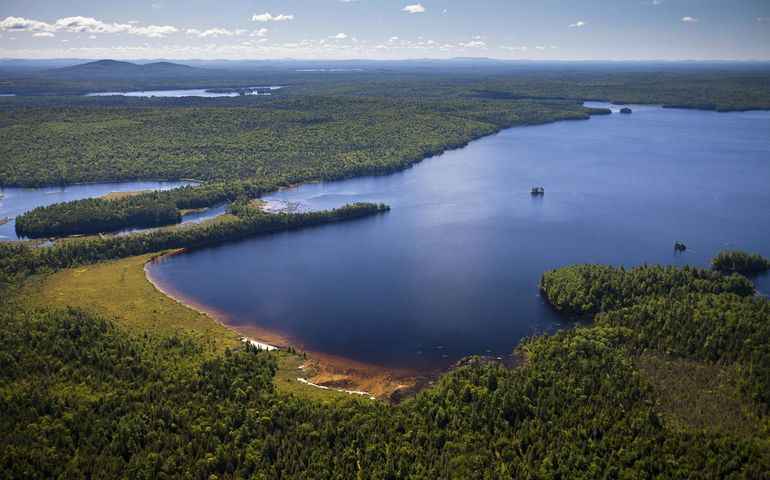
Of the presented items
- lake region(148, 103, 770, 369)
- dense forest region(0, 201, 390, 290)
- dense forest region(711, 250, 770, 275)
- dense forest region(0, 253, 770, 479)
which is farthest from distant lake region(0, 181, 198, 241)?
dense forest region(711, 250, 770, 275)

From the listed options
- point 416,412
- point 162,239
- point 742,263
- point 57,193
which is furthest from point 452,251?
point 57,193

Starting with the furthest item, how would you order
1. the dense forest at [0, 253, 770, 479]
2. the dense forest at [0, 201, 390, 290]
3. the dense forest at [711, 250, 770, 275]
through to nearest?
the dense forest at [0, 201, 390, 290] < the dense forest at [711, 250, 770, 275] < the dense forest at [0, 253, 770, 479]

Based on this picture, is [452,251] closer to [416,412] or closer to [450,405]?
[450,405]

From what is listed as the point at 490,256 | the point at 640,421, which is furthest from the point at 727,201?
the point at 640,421

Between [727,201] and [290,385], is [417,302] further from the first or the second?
[727,201]

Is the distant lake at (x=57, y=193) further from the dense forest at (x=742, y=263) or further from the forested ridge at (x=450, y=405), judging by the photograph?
the dense forest at (x=742, y=263)

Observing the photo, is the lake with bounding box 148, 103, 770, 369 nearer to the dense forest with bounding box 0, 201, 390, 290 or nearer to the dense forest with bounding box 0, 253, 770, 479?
the dense forest with bounding box 0, 201, 390, 290

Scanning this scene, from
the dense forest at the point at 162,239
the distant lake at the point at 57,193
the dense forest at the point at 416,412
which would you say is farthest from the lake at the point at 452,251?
the distant lake at the point at 57,193
